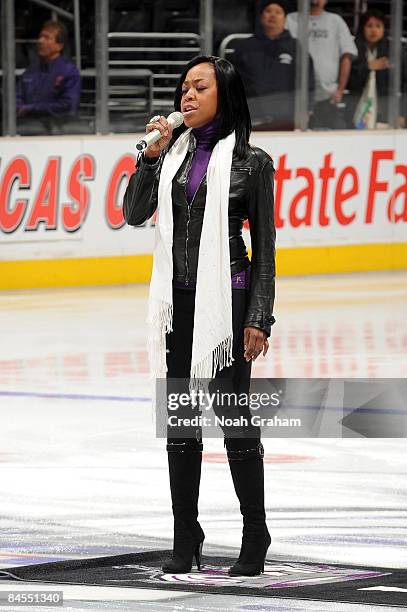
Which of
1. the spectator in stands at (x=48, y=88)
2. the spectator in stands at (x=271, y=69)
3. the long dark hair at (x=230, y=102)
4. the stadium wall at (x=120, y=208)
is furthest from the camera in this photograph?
the spectator in stands at (x=271, y=69)

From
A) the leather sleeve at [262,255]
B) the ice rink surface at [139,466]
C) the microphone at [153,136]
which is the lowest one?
the ice rink surface at [139,466]

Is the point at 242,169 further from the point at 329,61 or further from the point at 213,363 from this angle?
the point at 329,61

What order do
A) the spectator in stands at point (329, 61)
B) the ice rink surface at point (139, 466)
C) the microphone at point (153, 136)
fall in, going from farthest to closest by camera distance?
the spectator in stands at point (329, 61)
the ice rink surface at point (139, 466)
the microphone at point (153, 136)

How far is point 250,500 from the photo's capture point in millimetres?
5379

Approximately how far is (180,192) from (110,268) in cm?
1053

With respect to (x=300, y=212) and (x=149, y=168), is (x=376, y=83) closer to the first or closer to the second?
(x=300, y=212)

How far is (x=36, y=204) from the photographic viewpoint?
50.1 feet

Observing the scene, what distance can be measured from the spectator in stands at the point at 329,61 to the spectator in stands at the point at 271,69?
131mm

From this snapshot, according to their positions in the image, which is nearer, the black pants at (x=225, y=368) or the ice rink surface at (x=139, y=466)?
the black pants at (x=225, y=368)

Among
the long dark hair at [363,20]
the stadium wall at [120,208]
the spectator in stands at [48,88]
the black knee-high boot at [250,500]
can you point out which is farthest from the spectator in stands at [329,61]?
the black knee-high boot at [250,500]

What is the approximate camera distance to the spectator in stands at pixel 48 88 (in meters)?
15.5

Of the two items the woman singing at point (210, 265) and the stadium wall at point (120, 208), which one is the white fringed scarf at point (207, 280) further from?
the stadium wall at point (120, 208)

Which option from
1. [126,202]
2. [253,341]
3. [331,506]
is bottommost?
[331,506]

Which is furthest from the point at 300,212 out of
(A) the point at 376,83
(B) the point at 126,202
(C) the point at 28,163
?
(B) the point at 126,202
